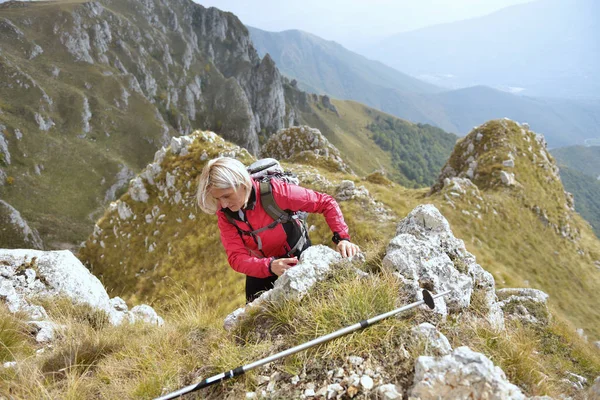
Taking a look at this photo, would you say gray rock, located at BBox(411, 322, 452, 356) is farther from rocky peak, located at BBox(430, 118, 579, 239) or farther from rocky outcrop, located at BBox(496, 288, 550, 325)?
rocky peak, located at BBox(430, 118, 579, 239)

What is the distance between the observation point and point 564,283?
20.9 m

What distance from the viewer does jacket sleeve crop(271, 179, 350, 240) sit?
5.74 metres

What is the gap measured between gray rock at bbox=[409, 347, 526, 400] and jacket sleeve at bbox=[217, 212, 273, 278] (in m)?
3.12

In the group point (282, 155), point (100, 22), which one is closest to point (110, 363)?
point (282, 155)

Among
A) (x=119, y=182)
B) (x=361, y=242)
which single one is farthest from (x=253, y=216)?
(x=119, y=182)

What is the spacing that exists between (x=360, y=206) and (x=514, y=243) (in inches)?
531

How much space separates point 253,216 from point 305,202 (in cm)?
103

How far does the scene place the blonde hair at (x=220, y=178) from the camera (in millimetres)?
4891

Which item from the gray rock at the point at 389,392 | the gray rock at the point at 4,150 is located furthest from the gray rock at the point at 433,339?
the gray rock at the point at 4,150

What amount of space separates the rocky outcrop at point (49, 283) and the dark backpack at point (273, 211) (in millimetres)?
4851

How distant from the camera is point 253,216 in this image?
18.9ft

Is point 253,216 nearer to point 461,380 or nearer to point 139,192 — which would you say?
point 461,380

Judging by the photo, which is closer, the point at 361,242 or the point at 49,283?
the point at 49,283

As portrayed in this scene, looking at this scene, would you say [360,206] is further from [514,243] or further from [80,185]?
[80,185]
